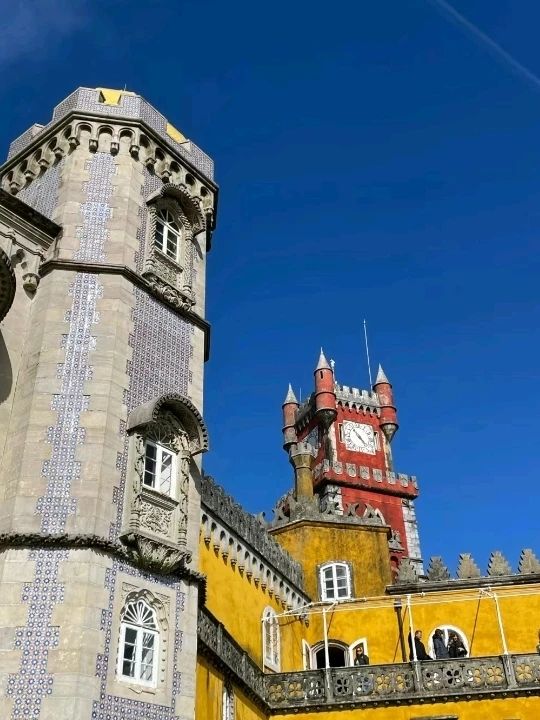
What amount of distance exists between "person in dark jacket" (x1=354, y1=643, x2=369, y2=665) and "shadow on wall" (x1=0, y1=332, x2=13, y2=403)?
14903 millimetres

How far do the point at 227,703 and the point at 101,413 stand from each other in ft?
27.9

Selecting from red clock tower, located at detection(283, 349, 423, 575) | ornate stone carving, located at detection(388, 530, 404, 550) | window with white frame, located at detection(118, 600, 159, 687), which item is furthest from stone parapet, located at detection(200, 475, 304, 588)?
red clock tower, located at detection(283, 349, 423, 575)

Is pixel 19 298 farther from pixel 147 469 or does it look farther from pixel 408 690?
pixel 408 690

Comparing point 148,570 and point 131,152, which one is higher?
point 131,152

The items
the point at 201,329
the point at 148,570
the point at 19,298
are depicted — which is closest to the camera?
the point at 148,570

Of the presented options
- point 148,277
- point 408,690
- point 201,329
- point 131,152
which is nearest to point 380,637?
point 408,690

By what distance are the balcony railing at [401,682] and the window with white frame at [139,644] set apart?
35.1ft

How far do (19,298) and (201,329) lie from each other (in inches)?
158

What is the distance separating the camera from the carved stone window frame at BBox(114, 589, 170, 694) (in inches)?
463

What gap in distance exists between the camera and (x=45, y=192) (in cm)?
1705

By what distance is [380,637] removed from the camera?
26.0 metres

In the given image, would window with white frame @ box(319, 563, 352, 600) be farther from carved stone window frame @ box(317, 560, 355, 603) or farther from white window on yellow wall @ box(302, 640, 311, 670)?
white window on yellow wall @ box(302, 640, 311, 670)

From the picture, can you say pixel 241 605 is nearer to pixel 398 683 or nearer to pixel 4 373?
pixel 398 683

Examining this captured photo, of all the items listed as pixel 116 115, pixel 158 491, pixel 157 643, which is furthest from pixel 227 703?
pixel 116 115
